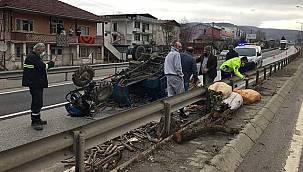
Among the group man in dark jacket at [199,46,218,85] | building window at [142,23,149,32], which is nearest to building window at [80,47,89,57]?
building window at [142,23,149,32]

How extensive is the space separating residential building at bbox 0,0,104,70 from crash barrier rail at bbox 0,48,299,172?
3416 cm

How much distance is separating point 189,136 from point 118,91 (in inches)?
184

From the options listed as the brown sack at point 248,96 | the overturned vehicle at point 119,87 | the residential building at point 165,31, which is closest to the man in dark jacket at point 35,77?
the overturned vehicle at point 119,87

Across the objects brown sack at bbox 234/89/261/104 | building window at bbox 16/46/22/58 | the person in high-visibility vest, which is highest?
building window at bbox 16/46/22/58

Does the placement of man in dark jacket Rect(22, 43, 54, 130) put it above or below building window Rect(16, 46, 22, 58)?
below

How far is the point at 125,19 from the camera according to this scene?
78.4 meters

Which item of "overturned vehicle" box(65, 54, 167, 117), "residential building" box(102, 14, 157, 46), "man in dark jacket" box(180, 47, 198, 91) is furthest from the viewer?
"residential building" box(102, 14, 157, 46)

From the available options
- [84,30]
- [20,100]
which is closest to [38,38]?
[84,30]

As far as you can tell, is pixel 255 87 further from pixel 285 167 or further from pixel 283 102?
pixel 285 167

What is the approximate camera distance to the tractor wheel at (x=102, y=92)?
9.91 m

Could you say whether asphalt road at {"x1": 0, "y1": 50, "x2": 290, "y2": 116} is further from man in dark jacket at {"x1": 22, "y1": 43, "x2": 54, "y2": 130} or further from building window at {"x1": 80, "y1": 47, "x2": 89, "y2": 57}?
building window at {"x1": 80, "y1": 47, "x2": 89, "y2": 57}

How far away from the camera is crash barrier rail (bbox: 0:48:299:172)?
339 centimetres

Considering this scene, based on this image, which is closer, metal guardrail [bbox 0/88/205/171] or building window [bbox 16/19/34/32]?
metal guardrail [bbox 0/88/205/171]

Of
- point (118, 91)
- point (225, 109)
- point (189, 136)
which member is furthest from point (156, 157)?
point (118, 91)
